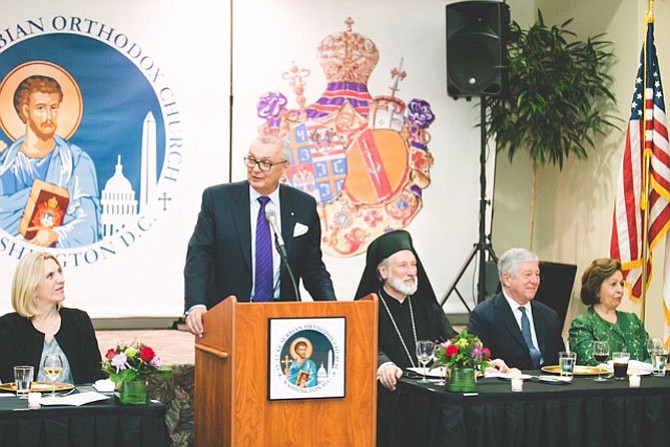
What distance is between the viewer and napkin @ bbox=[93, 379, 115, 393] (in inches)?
166

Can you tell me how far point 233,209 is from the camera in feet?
15.0

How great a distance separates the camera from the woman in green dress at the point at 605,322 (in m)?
5.29

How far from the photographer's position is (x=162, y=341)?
268 inches

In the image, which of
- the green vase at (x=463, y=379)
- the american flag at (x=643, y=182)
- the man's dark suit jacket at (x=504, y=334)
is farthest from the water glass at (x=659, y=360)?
the american flag at (x=643, y=182)

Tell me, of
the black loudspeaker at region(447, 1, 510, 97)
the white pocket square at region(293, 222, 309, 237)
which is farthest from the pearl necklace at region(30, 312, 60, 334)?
the black loudspeaker at region(447, 1, 510, 97)

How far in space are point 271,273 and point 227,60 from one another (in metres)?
3.13

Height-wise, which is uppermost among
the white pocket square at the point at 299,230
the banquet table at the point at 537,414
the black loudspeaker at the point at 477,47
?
the black loudspeaker at the point at 477,47

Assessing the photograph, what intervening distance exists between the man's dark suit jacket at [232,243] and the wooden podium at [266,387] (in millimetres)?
524

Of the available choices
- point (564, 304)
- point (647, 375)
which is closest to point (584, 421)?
point (647, 375)

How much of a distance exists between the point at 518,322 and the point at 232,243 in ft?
5.04

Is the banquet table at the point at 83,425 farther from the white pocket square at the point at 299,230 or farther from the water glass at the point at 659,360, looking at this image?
the water glass at the point at 659,360

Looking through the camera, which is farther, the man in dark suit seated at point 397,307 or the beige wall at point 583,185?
the beige wall at point 583,185

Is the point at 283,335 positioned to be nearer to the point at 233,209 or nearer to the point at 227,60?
the point at 233,209

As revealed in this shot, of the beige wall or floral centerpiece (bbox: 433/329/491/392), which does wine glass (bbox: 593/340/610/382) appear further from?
the beige wall
